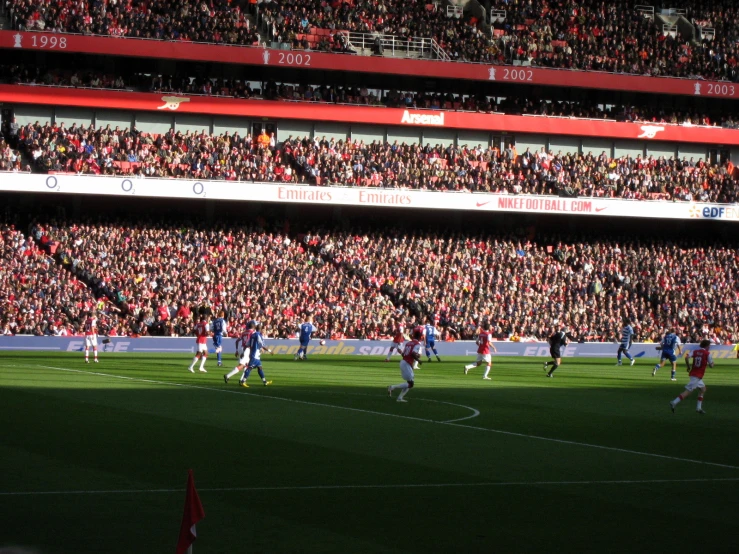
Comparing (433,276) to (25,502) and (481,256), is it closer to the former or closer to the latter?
(481,256)

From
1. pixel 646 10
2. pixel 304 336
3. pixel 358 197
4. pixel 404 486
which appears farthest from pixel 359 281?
pixel 404 486

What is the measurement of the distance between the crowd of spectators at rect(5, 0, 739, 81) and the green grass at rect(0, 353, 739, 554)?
3113 centimetres

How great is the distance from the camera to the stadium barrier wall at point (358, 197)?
52.9 metres

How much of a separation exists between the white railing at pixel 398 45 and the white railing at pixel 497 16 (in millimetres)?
5606

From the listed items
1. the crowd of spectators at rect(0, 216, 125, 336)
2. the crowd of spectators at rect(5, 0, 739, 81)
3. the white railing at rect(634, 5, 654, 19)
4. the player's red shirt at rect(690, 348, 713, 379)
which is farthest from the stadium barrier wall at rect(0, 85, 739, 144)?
the player's red shirt at rect(690, 348, 713, 379)

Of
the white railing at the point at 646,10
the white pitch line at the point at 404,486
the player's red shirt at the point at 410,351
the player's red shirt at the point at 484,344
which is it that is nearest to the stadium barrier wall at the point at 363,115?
the white railing at the point at 646,10

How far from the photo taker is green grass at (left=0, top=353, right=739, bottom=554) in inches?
460

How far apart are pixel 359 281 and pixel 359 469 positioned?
4016 cm

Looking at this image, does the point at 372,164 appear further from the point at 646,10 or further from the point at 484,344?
the point at 484,344

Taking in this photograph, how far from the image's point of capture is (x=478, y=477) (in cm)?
1567

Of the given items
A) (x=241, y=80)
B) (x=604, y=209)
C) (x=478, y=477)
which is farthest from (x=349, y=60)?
(x=478, y=477)

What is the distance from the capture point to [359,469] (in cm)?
1614

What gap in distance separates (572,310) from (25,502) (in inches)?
1876

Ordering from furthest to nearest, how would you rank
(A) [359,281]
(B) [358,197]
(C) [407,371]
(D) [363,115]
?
(D) [363,115], (B) [358,197], (A) [359,281], (C) [407,371]
